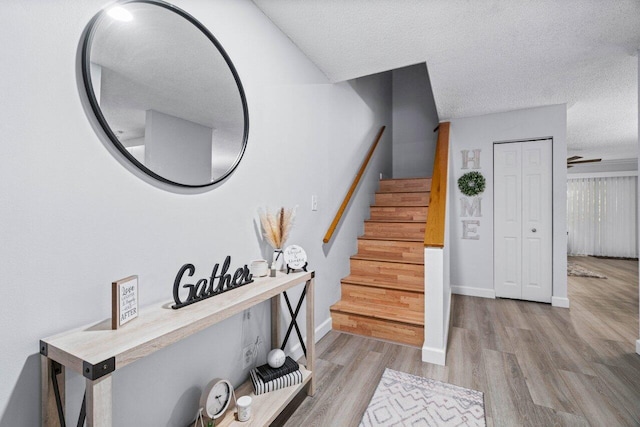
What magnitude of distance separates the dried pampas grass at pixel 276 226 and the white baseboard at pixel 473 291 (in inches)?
123

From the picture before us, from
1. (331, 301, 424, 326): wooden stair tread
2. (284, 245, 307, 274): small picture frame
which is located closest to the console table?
(284, 245, 307, 274): small picture frame

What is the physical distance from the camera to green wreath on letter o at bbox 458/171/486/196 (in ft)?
12.0

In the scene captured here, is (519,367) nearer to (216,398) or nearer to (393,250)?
(393,250)

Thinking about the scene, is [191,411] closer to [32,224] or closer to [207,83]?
[32,224]

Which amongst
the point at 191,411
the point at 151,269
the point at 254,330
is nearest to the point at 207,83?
the point at 151,269

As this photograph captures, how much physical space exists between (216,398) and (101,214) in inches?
35.0

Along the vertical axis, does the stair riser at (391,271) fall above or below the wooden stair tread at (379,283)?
above

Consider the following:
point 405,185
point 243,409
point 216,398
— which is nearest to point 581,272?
point 405,185

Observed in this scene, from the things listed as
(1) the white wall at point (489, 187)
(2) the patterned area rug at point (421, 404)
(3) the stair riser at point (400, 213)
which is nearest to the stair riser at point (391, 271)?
(3) the stair riser at point (400, 213)

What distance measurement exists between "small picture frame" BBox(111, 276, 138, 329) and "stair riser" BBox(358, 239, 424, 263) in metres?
2.40

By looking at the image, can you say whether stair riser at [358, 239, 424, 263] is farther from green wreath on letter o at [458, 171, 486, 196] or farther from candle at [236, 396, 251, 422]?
candle at [236, 396, 251, 422]

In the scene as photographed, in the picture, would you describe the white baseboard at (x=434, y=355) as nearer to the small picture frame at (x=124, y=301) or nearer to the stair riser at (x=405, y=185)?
the small picture frame at (x=124, y=301)

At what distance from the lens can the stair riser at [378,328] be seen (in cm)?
230

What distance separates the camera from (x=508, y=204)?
3631mm
